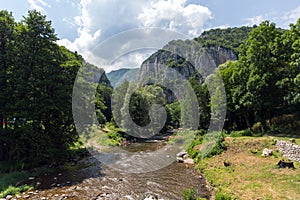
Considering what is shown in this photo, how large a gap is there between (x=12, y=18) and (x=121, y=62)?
8.98 m

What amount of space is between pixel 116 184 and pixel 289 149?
11729 mm

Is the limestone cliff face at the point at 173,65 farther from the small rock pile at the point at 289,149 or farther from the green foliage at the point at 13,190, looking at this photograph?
the green foliage at the point at 13,190

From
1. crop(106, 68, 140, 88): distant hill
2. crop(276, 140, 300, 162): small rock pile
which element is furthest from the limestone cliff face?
crop(276, 140, 300, 162): small rock pile

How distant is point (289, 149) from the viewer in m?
14.1

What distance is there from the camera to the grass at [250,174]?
9.55 meters

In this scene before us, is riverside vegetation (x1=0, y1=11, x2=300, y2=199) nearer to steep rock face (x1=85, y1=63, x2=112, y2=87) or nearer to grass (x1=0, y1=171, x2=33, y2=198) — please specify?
grass (x1=0, y1=171, x2=33, y2=198)

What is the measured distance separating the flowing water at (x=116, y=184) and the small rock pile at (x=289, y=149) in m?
5.95

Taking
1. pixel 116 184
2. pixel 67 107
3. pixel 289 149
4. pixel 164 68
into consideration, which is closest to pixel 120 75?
pixel 164 68

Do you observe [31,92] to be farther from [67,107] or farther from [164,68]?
[164,68]

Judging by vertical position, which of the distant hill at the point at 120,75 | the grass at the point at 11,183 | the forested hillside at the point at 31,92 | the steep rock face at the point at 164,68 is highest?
the steep rock face at the point at 164,68

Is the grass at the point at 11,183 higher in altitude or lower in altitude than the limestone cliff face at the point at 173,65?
lower

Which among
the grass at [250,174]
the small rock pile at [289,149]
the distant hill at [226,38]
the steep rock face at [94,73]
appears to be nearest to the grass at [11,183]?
the steep rock face at [94,73]

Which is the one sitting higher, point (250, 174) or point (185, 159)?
point (250, 174)

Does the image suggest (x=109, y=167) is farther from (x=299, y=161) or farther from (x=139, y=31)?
(x=299, y=161)
